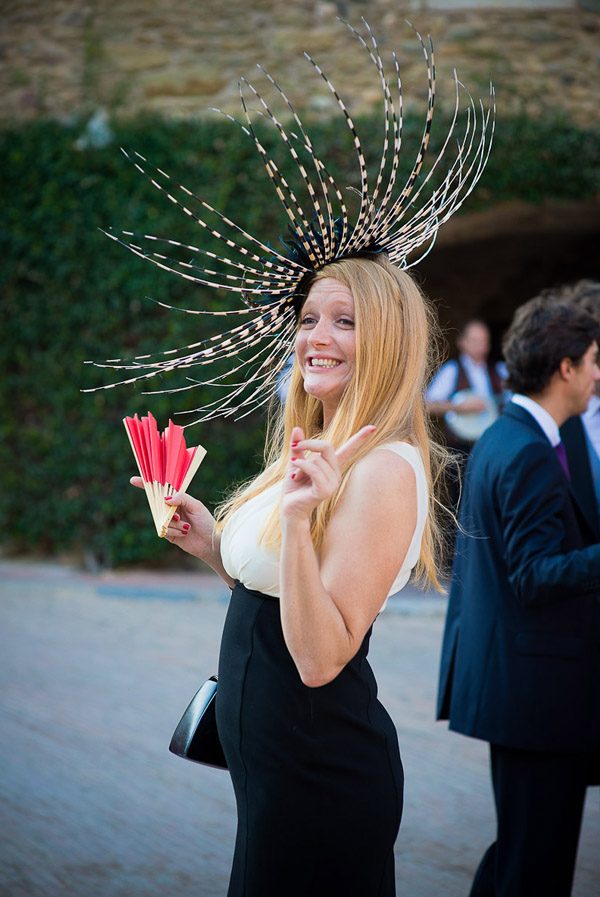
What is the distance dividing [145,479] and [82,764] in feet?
9.07

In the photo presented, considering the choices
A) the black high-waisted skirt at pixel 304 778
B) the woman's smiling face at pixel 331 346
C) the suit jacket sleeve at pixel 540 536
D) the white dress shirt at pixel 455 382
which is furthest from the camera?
the white dress shirt at pixel 455 382

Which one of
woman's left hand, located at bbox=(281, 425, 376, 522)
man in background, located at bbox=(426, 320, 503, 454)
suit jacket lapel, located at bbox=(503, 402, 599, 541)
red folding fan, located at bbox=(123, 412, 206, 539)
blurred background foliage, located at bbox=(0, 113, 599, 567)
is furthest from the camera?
blurred background foliage, located at bbox=(0, 113, 599, 567)

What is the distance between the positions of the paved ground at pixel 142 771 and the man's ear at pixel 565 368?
1752mm

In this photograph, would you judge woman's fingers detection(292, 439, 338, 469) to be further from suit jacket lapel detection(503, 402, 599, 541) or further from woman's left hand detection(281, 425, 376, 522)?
suit jacket lapel detection(503, 402, 599, 541)

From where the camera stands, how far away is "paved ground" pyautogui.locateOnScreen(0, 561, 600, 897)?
3643 mm

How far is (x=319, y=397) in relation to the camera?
211 cm

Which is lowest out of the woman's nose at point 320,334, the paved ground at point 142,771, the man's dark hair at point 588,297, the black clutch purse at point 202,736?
the paved ground at point 142,771

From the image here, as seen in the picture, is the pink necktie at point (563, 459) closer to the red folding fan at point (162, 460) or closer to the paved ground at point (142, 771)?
the red folding fan at point (162, 460)

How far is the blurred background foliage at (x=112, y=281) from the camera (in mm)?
8734

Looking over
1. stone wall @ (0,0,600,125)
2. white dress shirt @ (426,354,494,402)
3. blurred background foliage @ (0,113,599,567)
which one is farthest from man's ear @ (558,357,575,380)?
stone wall @ (0,0,600,125)

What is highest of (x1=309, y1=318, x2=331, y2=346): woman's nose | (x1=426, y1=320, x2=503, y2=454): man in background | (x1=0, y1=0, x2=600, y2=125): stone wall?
(x1=0, y1=0, x2=600, y2=125): stone wall

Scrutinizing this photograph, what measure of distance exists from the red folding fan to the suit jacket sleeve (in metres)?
0.94

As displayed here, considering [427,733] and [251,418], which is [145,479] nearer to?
[427,733]

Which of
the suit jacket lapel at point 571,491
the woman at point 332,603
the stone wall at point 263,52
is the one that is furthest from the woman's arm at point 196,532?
the stone wall at point 263,52
